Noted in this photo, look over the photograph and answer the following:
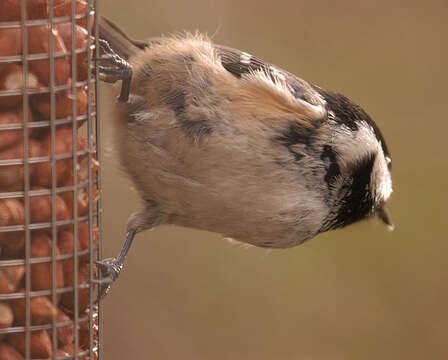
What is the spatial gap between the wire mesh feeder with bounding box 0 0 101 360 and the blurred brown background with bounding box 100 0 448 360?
1.88 meters

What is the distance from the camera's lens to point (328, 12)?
13.8ft

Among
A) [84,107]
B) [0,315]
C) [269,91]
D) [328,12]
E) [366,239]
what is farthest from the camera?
[366,239]

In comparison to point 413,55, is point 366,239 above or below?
below

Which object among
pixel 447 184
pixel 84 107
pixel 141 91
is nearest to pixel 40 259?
pixel 84 107

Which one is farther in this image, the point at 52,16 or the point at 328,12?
the point at 328,12

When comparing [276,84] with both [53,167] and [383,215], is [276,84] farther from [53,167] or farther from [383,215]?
[53,167]

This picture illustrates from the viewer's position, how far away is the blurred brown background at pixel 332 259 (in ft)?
13.8

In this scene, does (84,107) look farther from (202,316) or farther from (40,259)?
(202,316)

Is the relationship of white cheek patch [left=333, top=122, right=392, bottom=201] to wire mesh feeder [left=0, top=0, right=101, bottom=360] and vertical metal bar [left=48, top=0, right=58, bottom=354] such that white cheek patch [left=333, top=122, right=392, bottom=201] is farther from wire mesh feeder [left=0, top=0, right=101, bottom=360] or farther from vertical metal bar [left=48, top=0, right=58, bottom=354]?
vertical metal bar [left=48, top=0, right=58, bottom=354]

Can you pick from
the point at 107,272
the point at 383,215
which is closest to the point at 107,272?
the point at 107,272

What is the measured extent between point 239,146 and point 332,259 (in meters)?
1.76

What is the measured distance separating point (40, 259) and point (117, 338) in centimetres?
219

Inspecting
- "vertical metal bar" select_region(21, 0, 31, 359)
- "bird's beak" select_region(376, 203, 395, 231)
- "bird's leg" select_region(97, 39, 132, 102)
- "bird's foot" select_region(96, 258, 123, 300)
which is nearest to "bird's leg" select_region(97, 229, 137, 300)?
"bird's foot" select_region(96, 258, 123, 300)

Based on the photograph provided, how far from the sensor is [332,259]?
4.39 metres
